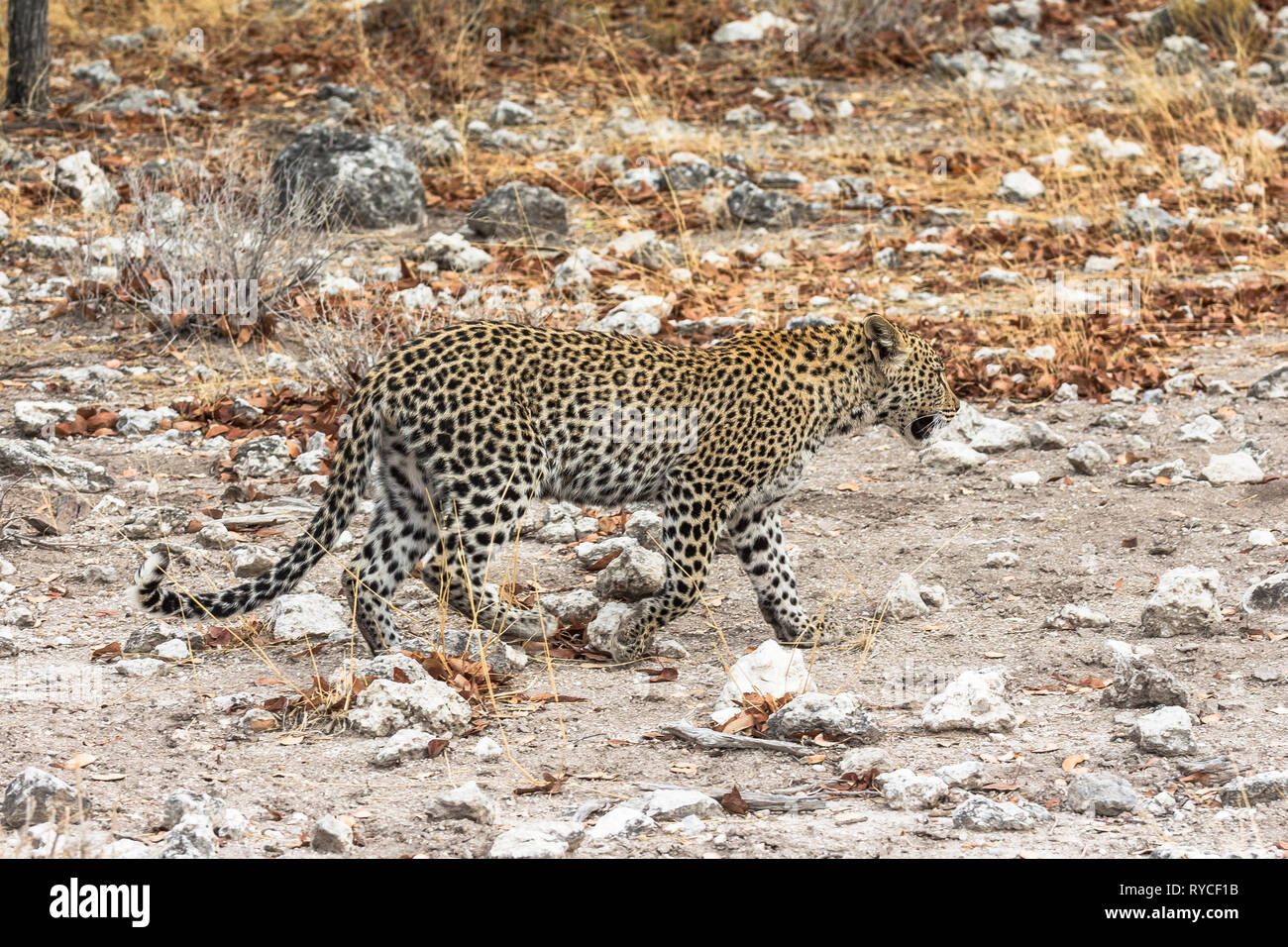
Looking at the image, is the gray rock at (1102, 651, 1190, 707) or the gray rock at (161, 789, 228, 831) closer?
the gray rock at (161, 789, 228, 831)

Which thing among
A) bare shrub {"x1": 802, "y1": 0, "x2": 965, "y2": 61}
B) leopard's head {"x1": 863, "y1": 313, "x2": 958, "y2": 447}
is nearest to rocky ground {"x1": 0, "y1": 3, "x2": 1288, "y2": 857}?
→ leopard's head {"x1": 863, "y1": 313, "x2": 958, "y2": 447}

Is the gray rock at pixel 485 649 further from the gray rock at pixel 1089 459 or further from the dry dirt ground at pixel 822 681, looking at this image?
the gray rock at pixel 1089 459

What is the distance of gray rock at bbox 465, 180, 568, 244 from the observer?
1159 cm

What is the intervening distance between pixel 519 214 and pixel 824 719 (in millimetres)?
7082

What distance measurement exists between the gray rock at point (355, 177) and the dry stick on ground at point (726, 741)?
23.2ft

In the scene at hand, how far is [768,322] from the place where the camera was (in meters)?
9.96

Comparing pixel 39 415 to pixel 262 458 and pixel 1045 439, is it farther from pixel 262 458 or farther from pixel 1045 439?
pixel 1045 439

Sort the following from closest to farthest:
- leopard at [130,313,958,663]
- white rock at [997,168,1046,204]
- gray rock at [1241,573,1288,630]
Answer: leopard at [130,313,958,663]
gray rock at [1241,573,1288,630]
white rock at [997,168,1046,204]

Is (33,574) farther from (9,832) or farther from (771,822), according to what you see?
(771,822)

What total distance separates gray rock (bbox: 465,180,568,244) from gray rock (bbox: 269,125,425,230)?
21.3 inches

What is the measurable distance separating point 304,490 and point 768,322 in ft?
11.0

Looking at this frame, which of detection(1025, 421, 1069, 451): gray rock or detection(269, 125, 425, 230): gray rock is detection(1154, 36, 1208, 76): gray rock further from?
detection(1025, 421, 1069, 451): gray rock

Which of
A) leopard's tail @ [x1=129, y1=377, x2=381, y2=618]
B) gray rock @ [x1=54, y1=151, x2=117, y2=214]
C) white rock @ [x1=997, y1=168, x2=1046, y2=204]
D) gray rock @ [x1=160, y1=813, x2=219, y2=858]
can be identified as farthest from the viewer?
white rock @ [x1=997, y1=168, x2=1046, y2=204]

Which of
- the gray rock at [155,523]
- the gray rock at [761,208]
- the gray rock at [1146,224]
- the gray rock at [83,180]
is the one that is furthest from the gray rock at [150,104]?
the gray rock at [1146,224]
